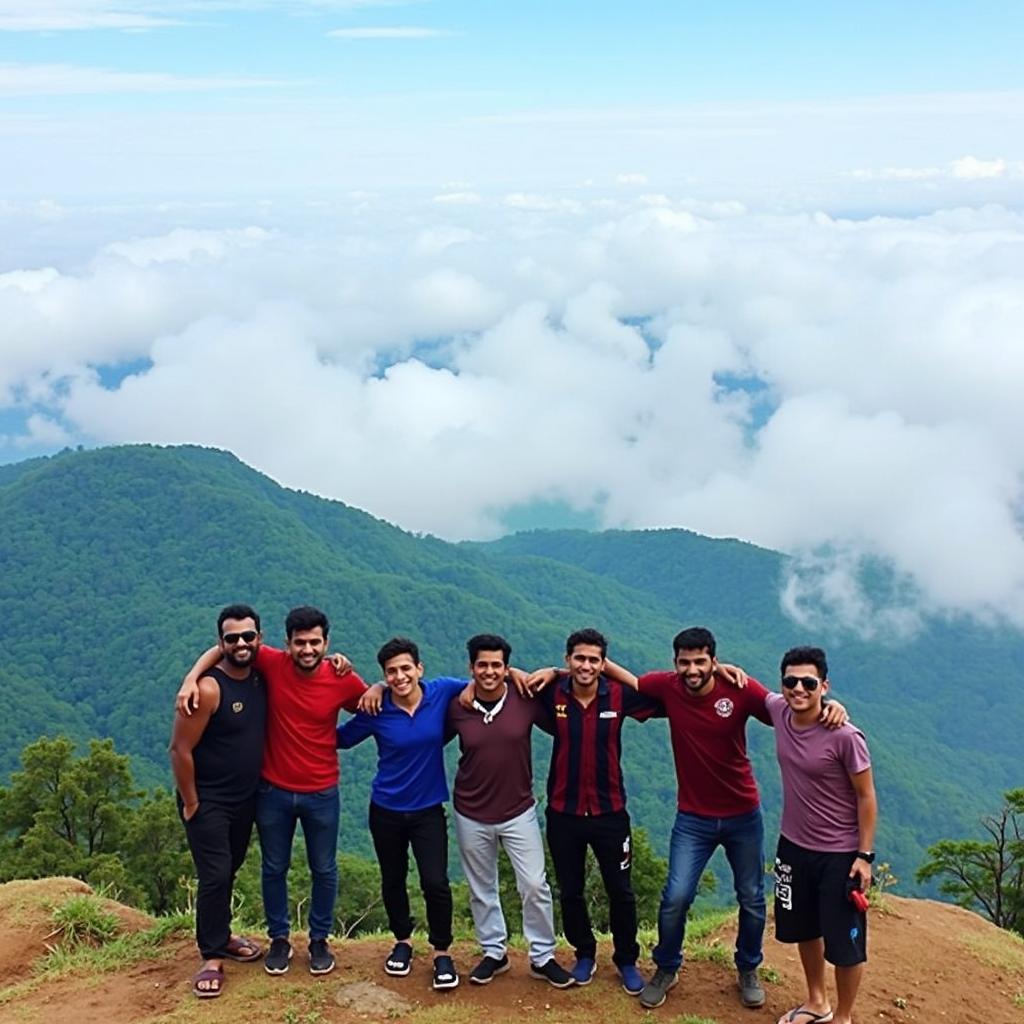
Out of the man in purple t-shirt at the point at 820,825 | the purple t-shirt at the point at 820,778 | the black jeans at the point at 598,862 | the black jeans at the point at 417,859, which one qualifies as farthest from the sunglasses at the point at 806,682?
the black jeans at the point at 417,859

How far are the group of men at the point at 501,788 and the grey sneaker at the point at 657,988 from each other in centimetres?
2

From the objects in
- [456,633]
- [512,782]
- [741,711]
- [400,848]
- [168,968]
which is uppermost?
[741,711]

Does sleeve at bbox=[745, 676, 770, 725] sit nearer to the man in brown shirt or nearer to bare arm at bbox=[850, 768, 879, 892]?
bare arm at bbox=[850, 768, 879, 892]

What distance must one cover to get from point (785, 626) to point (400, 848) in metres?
195

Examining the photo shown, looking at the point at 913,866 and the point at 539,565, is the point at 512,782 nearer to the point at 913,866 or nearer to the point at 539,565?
the point at 913,866

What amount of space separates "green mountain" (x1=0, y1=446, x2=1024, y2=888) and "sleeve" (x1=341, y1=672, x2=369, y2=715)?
65522 millimetres

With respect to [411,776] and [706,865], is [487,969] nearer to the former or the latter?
[411,776]

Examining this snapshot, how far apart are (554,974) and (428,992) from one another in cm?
97

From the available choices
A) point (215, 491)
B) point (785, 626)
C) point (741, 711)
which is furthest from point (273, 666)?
point (785, 626)

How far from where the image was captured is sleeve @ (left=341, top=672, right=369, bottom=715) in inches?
315

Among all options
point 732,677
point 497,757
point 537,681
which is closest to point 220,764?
point 497,757

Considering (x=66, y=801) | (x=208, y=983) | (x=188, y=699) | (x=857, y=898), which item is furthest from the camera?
(x=66, y=801)

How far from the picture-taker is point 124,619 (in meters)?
114

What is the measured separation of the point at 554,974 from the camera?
26.8ft
